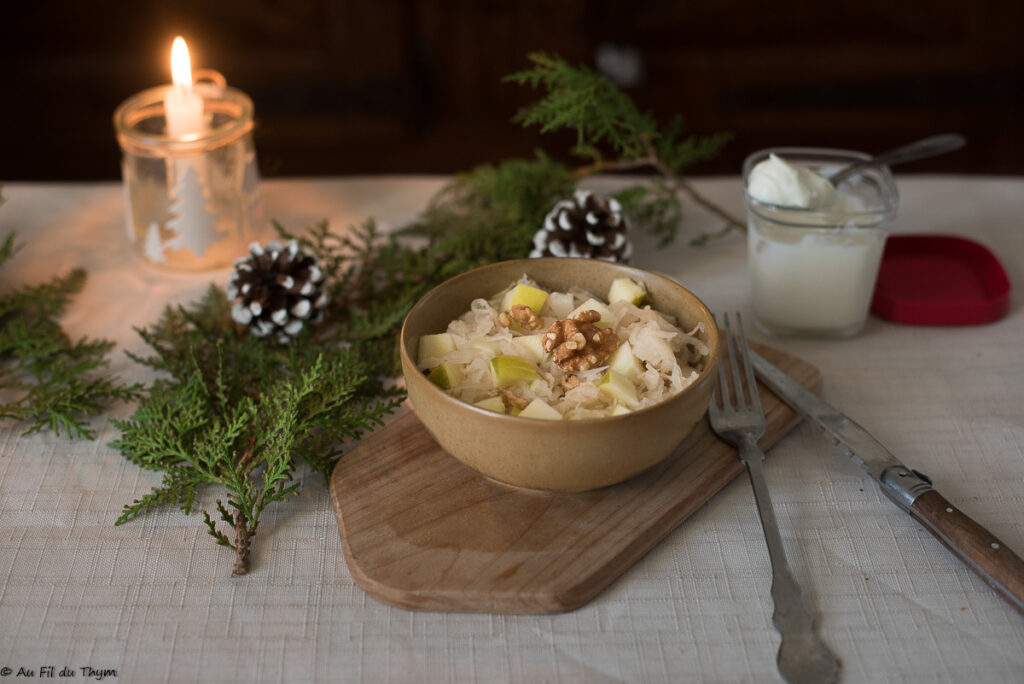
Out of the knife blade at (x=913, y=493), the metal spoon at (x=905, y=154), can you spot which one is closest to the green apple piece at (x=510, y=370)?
the knife blade at (x=913, y=493)

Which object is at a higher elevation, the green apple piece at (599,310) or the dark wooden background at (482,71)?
the green apple piece at (599,310)

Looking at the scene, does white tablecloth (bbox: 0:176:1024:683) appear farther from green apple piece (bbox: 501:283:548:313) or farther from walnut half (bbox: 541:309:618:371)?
green apple piece (bbox: 501:283:548:313)

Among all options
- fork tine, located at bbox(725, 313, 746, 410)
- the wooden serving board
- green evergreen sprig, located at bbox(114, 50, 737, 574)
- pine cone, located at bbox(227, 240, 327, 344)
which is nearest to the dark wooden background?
green evergreen sprig, located at bbox(114, 50, 737, 574)

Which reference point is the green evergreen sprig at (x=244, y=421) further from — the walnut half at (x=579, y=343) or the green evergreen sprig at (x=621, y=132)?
the green evergreen sprig at (x=621, y=132)

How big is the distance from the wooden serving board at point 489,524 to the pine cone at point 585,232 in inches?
17.1

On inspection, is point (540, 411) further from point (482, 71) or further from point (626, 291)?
point (482, 71)

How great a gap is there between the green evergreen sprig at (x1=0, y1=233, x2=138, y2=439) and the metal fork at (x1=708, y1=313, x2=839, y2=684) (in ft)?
2.61

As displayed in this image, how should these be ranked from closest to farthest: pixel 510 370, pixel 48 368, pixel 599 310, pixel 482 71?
pixel 510 370, pixel 599 310, pixel 48 368, pixel 482 71

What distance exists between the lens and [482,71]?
11.4 feet

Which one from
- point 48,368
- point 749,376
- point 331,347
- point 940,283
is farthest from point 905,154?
point 48,368

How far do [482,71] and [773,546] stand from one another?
108 inches

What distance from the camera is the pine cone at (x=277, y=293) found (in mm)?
1445

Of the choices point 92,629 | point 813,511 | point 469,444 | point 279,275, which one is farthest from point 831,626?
point 279,275

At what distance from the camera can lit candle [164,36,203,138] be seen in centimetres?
161
